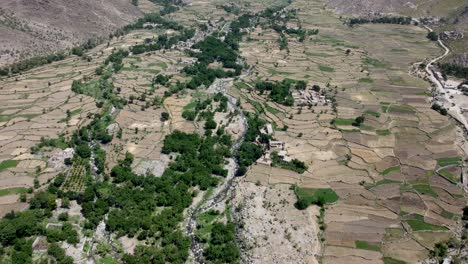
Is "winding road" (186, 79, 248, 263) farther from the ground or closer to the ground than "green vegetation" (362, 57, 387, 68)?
closer to the ground

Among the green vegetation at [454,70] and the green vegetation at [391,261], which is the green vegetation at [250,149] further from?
the green vegetation at [454,70]

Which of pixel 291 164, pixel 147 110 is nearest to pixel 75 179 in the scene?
pixel 147 110

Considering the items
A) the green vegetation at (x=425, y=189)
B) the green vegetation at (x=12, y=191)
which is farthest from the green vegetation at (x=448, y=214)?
the green vegetation at (x=12, y=191)

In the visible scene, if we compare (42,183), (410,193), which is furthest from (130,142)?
(410,193)

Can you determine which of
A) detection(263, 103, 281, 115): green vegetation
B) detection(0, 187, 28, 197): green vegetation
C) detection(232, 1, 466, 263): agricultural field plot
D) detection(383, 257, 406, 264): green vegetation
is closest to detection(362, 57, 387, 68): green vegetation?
detection(232, 1, 466, 263): agricultural field plot

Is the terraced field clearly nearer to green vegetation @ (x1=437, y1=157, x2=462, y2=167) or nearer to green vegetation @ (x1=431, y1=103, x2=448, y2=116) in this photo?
green vegetation @ (x1=437, y1=157, x2=462, y2=167)

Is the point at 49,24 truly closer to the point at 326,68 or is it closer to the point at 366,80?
the point at 326,68
